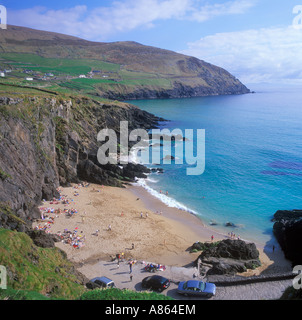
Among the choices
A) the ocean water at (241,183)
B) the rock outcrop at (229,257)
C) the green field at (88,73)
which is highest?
the green field at (88,73)

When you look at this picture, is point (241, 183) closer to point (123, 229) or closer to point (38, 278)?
point (123, 229)

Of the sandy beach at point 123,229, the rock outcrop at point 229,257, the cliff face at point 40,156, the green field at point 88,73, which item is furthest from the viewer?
the green field at point 88,73

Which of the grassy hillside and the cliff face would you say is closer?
the grassy hillside

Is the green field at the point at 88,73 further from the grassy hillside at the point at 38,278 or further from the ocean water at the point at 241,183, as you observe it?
the grassy hillside at the point at 38,278

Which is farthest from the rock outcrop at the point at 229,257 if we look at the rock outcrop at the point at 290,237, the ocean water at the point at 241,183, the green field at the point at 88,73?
the green field at the point at 88,73

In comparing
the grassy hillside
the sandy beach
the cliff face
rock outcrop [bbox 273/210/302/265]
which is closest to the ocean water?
rock outcrop [bbox 273/210/302/265]

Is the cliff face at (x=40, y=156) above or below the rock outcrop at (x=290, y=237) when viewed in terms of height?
above

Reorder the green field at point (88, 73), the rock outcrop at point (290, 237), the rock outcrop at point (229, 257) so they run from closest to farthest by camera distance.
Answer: the rock outcrop at point (229, 257), the rock outcrop at point (290, 237), the green field at point (88, 73)

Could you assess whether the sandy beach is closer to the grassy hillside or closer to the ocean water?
the ocean water
